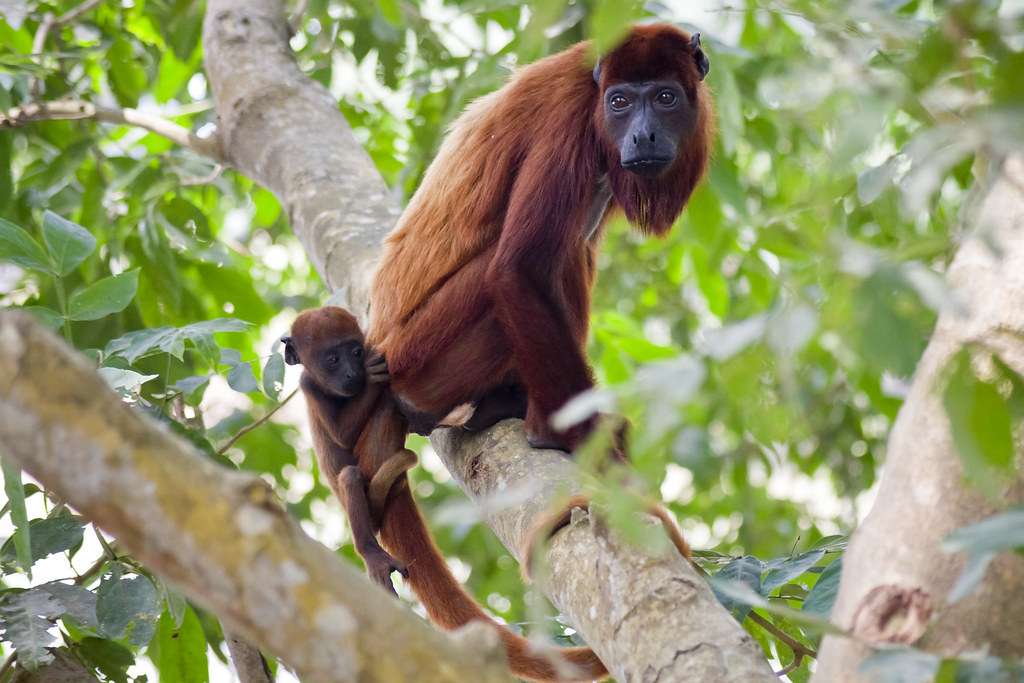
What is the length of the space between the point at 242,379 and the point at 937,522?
216cm

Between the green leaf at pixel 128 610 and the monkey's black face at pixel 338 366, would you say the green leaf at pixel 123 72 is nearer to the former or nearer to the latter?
the monkey's black face at pixel 338 366

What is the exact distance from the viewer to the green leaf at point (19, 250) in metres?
2.71

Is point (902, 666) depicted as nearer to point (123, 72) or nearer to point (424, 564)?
point (424, 564)

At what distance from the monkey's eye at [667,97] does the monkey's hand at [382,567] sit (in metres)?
1.60

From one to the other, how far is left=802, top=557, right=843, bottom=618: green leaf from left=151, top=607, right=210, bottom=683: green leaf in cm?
173

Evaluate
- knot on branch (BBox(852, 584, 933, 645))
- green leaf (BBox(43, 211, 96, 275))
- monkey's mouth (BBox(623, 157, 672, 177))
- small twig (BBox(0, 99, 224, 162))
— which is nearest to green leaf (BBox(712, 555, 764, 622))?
knot on branch (BBox(852, 584, 933, 645))

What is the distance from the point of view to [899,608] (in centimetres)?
131

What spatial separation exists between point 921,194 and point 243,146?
3748 millimetres

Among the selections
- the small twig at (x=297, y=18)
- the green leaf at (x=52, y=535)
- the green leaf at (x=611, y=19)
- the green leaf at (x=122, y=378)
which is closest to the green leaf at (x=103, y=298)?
the green leaf at (x=122, y=378)

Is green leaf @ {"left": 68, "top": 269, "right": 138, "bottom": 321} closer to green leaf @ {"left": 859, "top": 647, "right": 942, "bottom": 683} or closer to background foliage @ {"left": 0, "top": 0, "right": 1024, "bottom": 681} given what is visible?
background foliage @ {"left": 0, "top": 0, "right": 1024, "bottom": 681}

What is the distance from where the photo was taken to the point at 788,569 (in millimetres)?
2256

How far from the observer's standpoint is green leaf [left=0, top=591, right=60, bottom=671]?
94.7 inches

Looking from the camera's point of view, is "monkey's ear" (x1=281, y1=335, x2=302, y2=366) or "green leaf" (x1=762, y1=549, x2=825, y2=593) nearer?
"green leaf" (x1=762, y1=549, x2=825, y2=593)

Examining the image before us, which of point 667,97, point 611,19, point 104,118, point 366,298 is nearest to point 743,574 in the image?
point 611,19
